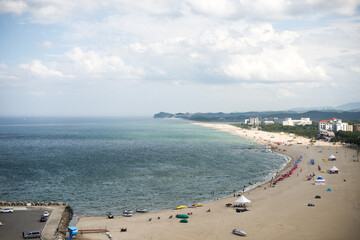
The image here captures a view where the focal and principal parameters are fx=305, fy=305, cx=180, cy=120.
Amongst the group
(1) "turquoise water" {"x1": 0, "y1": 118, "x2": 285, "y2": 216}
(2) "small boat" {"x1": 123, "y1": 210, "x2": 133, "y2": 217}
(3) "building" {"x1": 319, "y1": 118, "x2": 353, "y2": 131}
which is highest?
(3) "building" {"x1": 319, "y1": 118, "x2": 353, "y2": 131}

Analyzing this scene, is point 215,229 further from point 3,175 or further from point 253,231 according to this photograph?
point 3,175

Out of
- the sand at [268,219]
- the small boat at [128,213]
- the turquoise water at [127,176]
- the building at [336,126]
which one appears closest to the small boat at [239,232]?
the sand at [268,219]

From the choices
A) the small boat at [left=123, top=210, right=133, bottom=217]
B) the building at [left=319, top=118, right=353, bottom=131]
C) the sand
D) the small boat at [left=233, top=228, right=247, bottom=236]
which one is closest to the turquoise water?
the small boat at [left=123, top=210, right=133, bottom=217]

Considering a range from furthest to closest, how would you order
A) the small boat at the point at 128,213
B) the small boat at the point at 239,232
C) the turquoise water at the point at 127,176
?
1. the turquoise water at the point at 127,176
2. the small boat at the point at 128,213
3. the small boat at the point at 239,232

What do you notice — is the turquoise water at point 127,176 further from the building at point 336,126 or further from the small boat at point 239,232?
the building at point 336,126

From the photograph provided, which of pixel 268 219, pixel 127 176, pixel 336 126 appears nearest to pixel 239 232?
pixel 268 219

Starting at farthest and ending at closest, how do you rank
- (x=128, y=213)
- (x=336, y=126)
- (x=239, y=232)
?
1. (x=336, y=126)
2. (x=128, y=213)
3. (x=239, y=232)

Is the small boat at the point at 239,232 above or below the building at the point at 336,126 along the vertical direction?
below

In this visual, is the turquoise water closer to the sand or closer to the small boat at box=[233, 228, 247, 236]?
the sand

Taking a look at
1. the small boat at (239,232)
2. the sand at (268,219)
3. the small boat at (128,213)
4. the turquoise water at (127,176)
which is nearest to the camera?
the small boat at (239,232)

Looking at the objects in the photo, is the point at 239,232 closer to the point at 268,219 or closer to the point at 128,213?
the point at 268,219

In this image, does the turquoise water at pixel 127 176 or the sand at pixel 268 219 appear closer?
the sand at pixel 268 219
